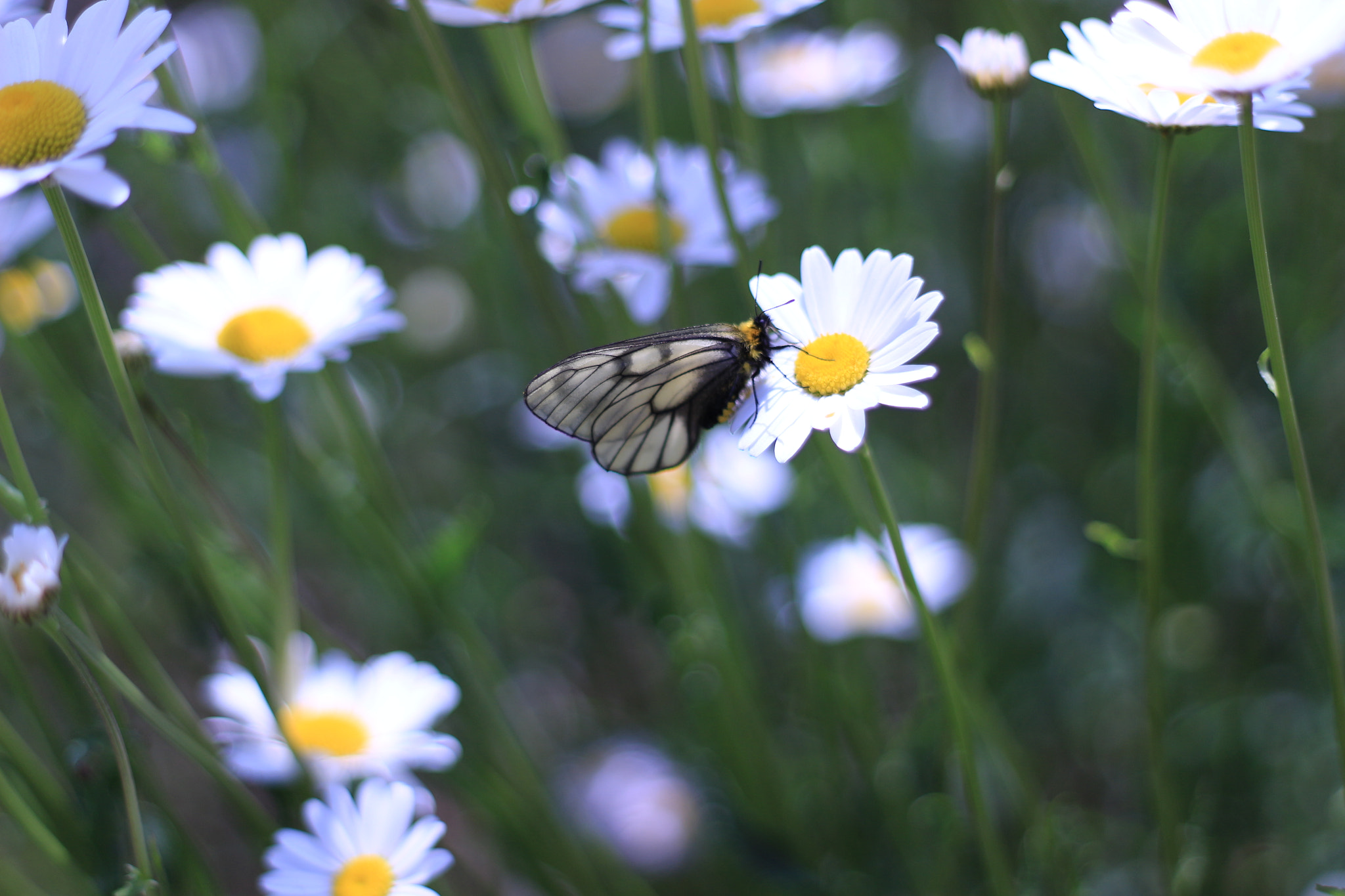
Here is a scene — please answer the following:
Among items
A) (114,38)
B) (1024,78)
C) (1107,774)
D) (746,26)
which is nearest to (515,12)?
(746,26)

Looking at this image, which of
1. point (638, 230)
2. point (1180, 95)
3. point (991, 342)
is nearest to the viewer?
point (1180, 95)

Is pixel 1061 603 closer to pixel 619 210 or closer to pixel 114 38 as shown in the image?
pixel 619 210

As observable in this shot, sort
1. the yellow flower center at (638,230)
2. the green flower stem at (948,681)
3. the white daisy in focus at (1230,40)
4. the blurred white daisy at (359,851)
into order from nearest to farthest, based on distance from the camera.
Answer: the white daisy in focus at (1230,40)
the green flower stem at (948,681)
the blurred white daisy at (359,851)
the yellow flower center at (638,230)

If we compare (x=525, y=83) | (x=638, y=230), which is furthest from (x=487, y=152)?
(x=638, y=230)

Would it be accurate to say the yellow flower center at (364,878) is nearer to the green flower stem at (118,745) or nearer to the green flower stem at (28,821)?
the green flower stem at (118,745)

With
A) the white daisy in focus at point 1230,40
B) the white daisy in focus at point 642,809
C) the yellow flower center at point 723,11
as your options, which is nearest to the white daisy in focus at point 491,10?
the yellow flower center at point 723,11

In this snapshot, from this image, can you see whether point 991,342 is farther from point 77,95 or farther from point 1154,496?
point 77,95

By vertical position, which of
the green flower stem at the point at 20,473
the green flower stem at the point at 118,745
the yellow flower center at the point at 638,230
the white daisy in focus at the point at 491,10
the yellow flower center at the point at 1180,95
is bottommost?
the green flower stem at the point at 118,745

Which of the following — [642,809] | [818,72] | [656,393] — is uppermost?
[818,72]
